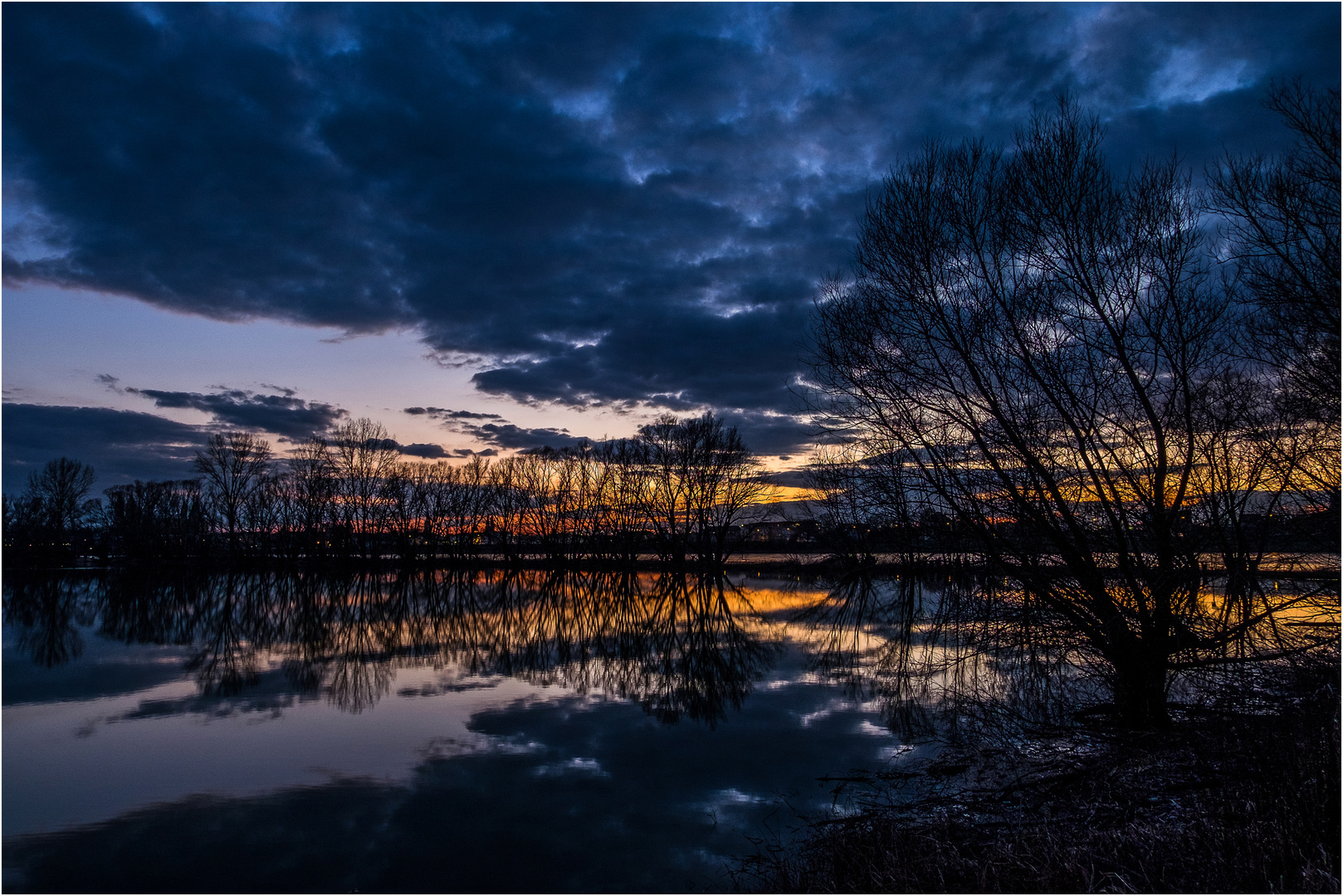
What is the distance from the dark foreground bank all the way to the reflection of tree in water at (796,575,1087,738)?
1400 mm

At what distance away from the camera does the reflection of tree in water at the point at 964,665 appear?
10477 mm

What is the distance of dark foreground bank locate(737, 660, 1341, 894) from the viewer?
506cm

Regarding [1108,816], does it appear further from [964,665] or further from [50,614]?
[50,614]

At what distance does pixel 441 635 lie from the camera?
78.7ft

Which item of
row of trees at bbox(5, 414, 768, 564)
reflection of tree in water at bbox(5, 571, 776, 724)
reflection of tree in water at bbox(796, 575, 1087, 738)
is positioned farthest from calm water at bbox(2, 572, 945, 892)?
row of trees at bbox(5, 414, 768, 564)

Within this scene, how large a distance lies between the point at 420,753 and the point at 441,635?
13.2 meters

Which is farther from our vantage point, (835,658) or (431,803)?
(835,658)

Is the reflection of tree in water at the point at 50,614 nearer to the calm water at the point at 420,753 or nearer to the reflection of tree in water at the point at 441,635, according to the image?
the reflection of tree in water at the point at 441,635

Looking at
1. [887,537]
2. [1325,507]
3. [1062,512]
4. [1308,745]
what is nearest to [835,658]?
[887,537]

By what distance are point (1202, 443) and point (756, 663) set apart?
11.0 metres

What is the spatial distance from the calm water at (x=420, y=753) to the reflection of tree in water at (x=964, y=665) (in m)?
0.46

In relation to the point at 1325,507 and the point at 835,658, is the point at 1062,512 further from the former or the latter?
the point at 835,658

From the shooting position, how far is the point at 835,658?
18.2 metres

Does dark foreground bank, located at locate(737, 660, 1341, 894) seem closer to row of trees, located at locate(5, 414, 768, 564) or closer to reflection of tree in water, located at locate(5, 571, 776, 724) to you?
reflection of tree in water, located at locate(5, 571, 776, 724)
